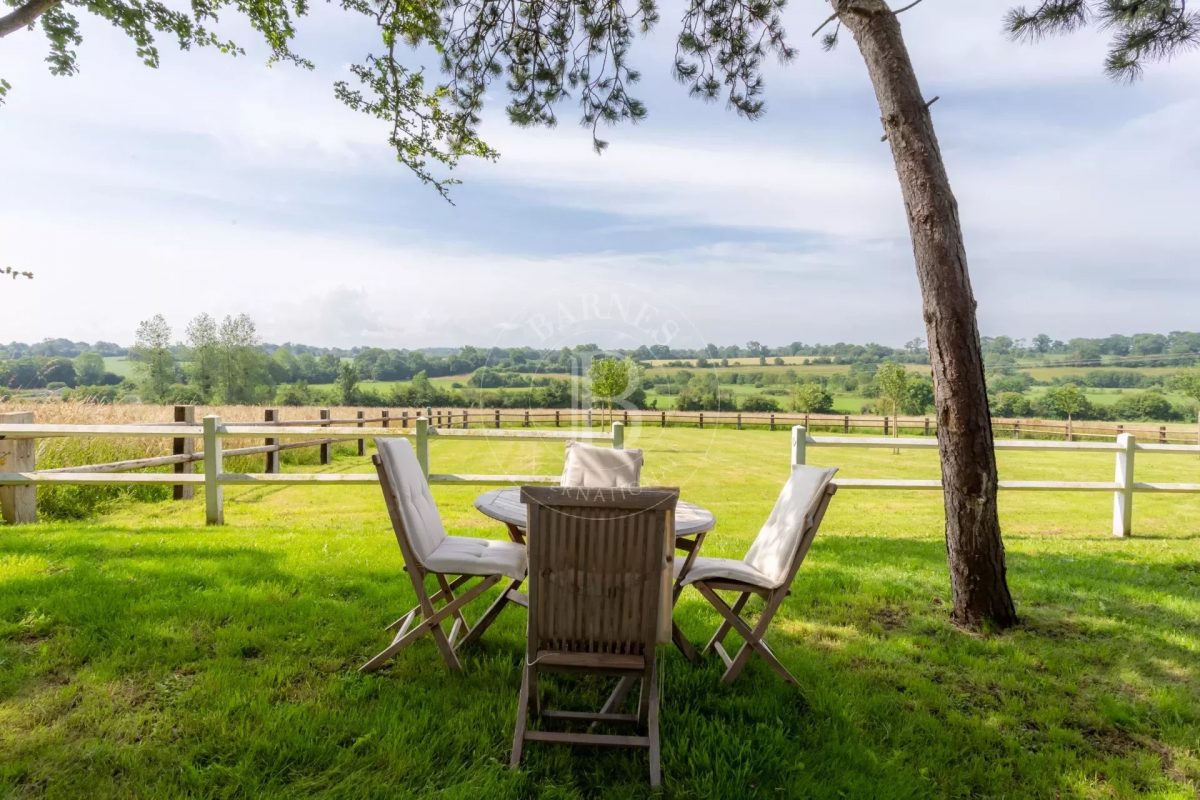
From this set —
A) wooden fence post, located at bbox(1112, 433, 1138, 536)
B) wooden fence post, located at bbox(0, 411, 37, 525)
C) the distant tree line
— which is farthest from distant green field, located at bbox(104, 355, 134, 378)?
wooden fence post, located at bbox(1112, 433, 1138, 536)

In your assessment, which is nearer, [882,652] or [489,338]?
[489,338]

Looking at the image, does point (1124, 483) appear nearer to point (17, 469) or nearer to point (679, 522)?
point (679, 522)

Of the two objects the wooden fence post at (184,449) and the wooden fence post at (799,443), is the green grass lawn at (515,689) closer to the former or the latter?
the wooden fence post at (799,443)

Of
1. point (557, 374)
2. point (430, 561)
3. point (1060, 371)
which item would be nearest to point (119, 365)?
point (430, 561)

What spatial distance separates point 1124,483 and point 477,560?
22.3 ft

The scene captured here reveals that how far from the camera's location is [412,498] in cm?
300

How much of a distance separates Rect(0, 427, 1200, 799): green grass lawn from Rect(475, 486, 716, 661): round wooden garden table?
0.47 ft

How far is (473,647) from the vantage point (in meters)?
2.99

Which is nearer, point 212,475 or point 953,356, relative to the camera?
point 953,356

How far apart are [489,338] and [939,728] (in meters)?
2.34

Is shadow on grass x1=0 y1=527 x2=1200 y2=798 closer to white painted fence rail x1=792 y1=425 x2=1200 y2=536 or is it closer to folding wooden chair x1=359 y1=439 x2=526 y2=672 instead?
folding wooden chair x1=359 y1=439 x2=526 y2=672

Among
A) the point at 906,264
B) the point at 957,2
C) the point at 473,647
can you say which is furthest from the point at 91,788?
the point at 957,2

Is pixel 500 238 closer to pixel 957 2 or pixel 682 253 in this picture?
pixel 682 253

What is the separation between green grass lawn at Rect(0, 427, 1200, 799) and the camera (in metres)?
2.03
